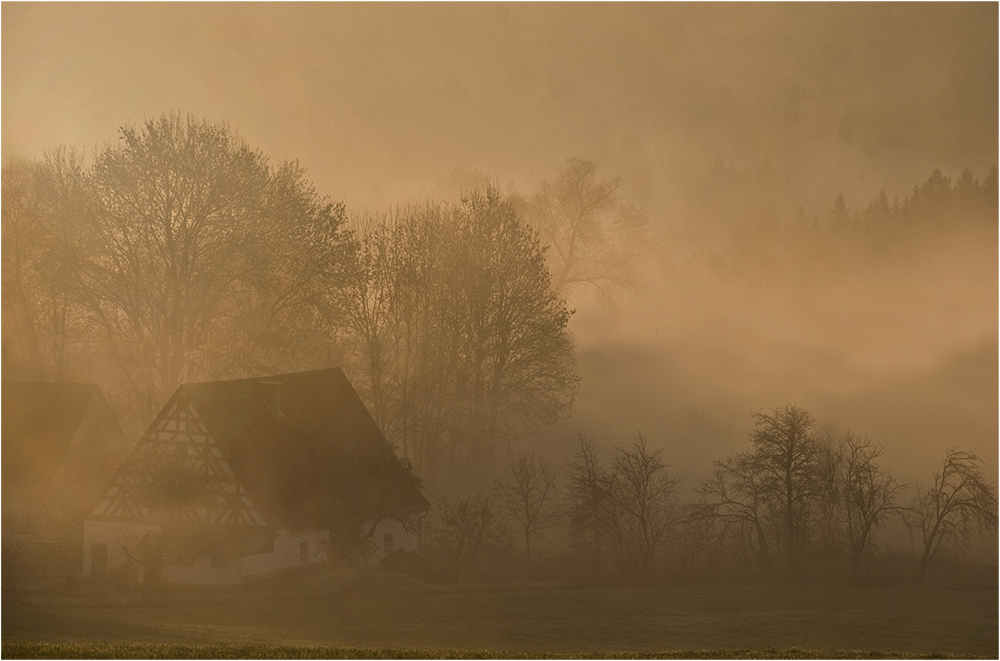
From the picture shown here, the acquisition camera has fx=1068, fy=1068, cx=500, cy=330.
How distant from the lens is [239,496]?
30656 millimetres

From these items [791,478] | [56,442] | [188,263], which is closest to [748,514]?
[791,478]

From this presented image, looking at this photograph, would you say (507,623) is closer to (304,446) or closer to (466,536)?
(466,536)

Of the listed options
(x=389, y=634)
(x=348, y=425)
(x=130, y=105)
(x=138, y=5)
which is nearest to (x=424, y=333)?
(x=348, y=425)

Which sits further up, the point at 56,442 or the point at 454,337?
the point at 454,337

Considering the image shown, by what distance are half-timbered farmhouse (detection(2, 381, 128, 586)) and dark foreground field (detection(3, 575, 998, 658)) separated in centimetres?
416

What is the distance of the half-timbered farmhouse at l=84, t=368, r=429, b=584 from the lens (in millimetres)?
30109

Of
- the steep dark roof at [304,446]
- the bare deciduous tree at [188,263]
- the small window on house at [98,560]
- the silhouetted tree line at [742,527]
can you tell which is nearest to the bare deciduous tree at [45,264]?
the bare deciduous tree at [188,263]

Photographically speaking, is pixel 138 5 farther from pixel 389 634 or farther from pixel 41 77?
pixel 389 634

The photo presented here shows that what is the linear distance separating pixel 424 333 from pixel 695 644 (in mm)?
22918

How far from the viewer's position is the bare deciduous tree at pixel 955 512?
3456 cm

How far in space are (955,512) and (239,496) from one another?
79.4ft

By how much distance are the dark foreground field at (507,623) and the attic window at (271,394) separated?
18.9 ft

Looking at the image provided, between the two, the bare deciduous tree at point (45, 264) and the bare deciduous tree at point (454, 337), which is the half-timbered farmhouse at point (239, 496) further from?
the bare deciduous tree at point (454, 337)

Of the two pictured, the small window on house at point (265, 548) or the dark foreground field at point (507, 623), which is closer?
the dark foreground field at point (507, 623)
